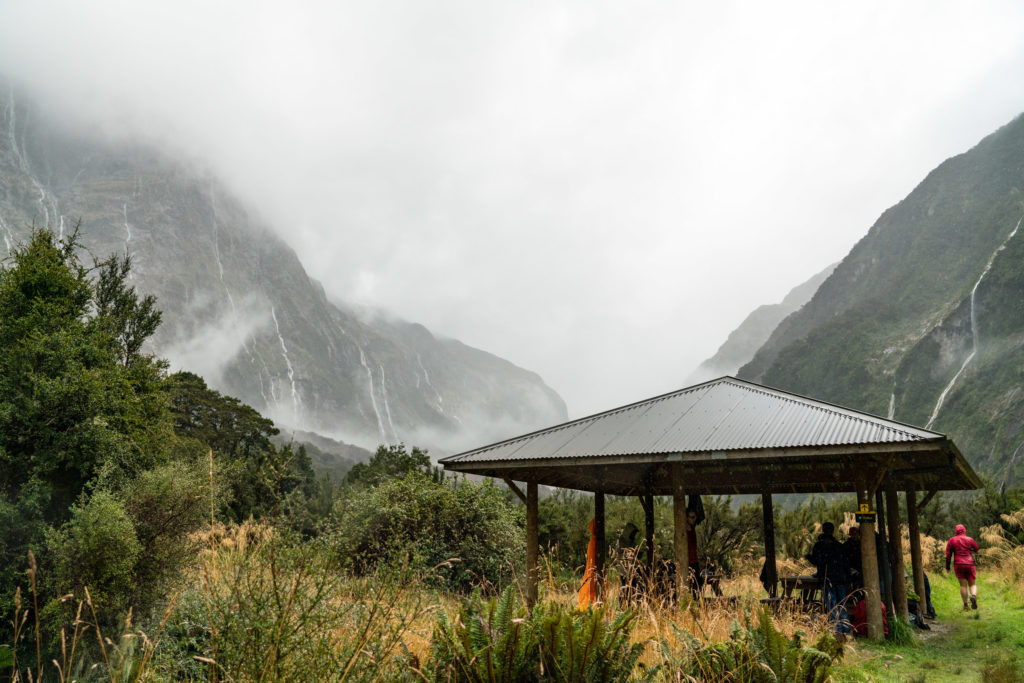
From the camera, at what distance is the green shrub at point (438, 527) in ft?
39.8

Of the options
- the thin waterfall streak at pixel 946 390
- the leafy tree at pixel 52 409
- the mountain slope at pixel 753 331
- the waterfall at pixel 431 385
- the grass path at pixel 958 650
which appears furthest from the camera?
the mountain slope at pixel 753 331

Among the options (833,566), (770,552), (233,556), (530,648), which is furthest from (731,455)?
(233,556)

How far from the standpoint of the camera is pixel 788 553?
663 inches

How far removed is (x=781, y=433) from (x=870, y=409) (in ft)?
215

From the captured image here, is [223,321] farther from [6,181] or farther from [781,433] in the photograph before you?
[781,433]

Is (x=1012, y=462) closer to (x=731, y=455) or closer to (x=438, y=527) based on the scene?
(x=438, y=527)

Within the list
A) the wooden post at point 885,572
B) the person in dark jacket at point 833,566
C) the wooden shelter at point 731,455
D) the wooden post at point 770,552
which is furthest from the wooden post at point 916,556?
the person in dark jacket at point 833,566

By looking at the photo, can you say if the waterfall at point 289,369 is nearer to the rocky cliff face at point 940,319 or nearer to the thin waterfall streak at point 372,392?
the thin waterfall streak at point 372,392

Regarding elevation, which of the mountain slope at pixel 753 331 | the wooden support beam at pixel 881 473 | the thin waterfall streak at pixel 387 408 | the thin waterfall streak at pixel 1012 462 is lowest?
the wooden support beam at pixel 881 473

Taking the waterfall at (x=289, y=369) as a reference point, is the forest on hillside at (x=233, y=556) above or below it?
below

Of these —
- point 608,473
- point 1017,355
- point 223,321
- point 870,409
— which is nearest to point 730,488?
point 608,473

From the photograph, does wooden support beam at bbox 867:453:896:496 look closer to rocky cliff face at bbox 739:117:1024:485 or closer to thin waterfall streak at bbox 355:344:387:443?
rocky cliff face at bbox 739:117:1024:485

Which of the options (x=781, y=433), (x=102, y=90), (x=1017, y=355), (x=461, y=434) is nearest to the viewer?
(x=781, y=433)

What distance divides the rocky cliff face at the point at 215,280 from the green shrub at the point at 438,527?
270 ft
